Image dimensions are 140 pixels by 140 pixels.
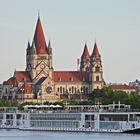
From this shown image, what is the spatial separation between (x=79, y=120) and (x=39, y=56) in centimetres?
8374

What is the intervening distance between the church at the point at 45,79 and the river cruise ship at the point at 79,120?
227ft

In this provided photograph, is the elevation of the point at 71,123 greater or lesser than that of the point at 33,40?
lesser

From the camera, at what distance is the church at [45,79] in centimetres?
18225

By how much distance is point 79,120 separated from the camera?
99.9m

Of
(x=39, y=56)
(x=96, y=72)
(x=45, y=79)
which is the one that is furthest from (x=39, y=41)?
(x=96, y=72)

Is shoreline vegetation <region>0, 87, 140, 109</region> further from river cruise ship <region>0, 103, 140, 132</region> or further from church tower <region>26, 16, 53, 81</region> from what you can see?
river cruise ship <region>0, 103, 140, 132</region>

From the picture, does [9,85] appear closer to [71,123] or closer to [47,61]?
[47,61]

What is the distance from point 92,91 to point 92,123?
8741cm

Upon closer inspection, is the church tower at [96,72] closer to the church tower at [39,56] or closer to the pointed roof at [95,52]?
the pointed roof at [95,52]

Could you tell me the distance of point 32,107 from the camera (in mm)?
118250

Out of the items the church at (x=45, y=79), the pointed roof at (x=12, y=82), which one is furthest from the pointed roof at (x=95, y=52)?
the pointed roof at (x=12, y=82)

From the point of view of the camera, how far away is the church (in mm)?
182250

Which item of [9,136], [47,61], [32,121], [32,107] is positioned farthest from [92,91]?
[9,136]

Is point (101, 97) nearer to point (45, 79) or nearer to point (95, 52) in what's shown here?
point (45, 79)
